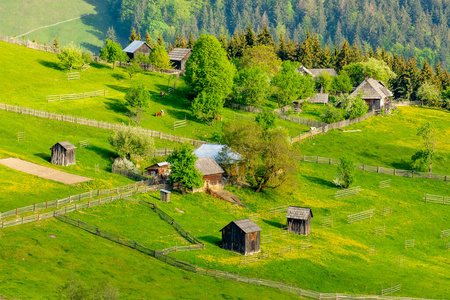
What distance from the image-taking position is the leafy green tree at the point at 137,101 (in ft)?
344

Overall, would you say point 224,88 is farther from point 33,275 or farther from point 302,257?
point 33,275

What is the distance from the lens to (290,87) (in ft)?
413

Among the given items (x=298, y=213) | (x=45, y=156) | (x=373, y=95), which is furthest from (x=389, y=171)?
(x=45, y=156)

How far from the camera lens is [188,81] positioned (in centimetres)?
11838

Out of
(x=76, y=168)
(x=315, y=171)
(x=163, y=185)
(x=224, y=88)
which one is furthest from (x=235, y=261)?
(x=224, y=88)

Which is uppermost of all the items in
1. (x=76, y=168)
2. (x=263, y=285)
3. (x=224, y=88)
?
(x=224, y=88)

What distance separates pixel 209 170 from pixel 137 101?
24921mm

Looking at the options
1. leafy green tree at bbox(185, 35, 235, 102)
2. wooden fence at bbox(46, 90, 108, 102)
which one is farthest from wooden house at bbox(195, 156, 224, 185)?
wooden fence at bbox(46, 90, 108, 102)

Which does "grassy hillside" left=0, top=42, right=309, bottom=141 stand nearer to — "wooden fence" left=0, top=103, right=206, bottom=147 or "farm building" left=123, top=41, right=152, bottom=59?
"wooden fence" left=0, top=103, right=206, bottom=147

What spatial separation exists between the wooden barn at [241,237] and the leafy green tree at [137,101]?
3973 cm

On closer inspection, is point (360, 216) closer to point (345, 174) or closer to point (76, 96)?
point (345, 174)

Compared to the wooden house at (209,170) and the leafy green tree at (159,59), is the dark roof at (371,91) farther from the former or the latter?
the wooden house at (209,170)

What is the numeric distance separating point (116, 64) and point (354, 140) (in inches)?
2158

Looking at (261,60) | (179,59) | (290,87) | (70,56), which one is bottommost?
(290,87)
